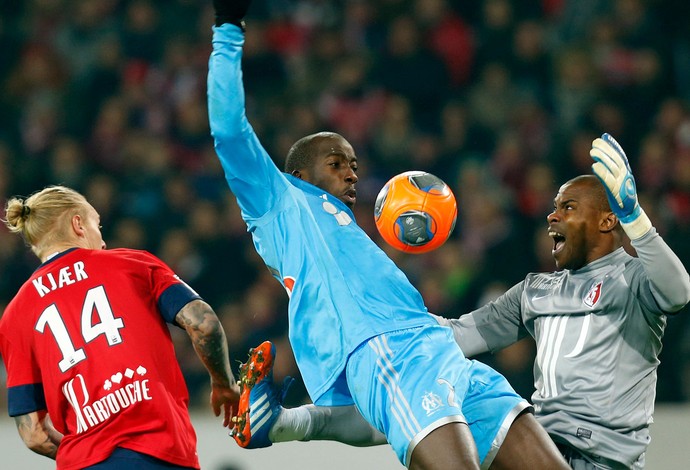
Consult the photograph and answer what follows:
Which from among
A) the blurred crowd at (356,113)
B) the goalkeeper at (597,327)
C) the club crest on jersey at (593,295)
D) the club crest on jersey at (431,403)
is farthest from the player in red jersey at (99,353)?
the blurred crowd at (356,113)

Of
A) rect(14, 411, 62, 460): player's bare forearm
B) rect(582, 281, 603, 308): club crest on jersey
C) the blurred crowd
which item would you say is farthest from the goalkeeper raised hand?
the blurred crowd

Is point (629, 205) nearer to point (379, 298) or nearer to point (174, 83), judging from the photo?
point (379, 298)

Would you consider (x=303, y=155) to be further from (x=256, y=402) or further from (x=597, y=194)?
(x=597, y=194)

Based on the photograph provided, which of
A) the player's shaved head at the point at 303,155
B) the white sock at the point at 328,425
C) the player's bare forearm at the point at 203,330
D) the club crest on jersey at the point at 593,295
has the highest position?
the player's shaved head at the point at 303,155

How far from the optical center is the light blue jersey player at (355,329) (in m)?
3.58

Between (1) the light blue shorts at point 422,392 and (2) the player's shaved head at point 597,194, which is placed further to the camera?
(2) the player's shaved head at point 597,194

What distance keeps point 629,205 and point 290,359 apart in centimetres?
380

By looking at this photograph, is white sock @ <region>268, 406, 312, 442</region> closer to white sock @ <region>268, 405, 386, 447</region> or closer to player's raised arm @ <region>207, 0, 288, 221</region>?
white sock @ <region>268, 405, 386, 447</region>

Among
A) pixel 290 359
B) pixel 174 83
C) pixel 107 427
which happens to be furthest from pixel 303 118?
pixel 107 427

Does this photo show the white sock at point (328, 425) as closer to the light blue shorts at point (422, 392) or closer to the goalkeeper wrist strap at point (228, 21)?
the light blue shorts at point (422, 392)

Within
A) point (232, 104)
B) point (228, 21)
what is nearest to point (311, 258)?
point (232, 104)

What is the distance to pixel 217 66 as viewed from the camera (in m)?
3.70

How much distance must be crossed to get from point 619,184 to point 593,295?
595 mm

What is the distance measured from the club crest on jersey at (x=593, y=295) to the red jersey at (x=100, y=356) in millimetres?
1667
